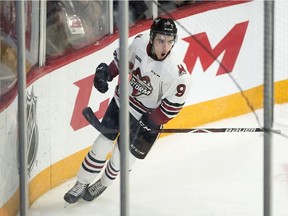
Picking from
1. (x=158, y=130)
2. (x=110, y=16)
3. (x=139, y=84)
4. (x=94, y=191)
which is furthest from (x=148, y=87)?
(x=94, y=191)

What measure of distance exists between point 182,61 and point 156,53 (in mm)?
102

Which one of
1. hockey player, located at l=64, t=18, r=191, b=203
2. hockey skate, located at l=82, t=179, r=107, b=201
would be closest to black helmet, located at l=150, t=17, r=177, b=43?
hockey player, located at l=64, t=18, r=191, b=203

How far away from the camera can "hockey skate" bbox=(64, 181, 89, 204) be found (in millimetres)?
3123

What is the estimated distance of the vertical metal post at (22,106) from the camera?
9.79 feet

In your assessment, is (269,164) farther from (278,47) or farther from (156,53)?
(156,53)

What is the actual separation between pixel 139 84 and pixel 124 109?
0.23 metres

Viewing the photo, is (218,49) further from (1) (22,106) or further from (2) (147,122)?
(1) (22,106)

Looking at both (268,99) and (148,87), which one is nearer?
(268,99)

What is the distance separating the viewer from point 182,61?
3.02 metres

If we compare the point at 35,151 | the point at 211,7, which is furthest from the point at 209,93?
the point at 35,151

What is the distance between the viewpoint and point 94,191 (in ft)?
10.3

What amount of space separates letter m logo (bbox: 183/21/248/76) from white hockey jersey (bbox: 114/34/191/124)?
65 millimetres

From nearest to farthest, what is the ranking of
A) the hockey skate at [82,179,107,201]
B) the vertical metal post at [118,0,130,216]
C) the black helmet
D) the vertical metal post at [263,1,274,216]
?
the vertical metal post at [263,1,274,216]
the vertical metal post at [118,0,130,216]
the black helmet
the hockey skate at [82,179,107,201]

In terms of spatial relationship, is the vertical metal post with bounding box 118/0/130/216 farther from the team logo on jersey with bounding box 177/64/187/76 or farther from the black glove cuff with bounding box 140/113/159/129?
the team logo on jersey with bounding box 177/64/187/76
